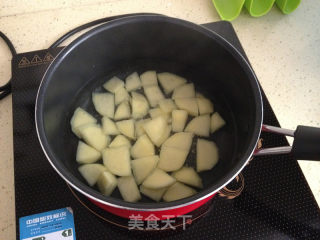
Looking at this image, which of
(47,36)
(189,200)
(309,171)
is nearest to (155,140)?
(189,200)

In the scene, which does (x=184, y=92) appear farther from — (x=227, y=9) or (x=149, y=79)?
(x=227, y=9)

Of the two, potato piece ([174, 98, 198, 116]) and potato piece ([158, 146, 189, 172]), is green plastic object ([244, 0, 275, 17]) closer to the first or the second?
potato piece ([174, 98, 198, 116])

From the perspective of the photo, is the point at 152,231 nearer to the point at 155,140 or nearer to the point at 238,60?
the point at 155,140

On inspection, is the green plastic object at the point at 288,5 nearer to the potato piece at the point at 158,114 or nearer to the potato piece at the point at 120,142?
the potato piece at the point at 158,114

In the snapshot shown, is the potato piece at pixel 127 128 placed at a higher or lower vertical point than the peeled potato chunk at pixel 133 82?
lower

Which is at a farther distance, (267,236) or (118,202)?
(267,236)

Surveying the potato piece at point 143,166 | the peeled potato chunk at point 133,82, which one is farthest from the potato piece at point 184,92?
the potato piece at point 143,166

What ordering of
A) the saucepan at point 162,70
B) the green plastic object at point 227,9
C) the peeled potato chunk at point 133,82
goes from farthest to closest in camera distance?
the green plastic object at point 227,9 → the peeled potato chunk at point 133,82 → the saucepan at point 162,70
